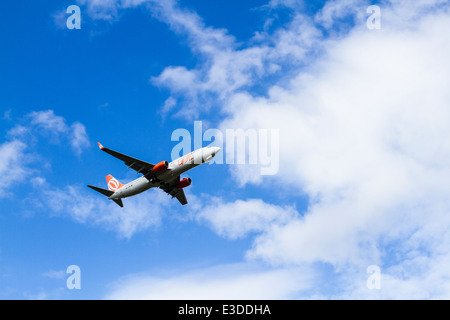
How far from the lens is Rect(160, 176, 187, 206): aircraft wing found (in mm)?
86900

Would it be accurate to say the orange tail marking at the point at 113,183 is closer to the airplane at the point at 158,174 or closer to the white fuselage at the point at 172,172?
the airplane at the point at 158,174

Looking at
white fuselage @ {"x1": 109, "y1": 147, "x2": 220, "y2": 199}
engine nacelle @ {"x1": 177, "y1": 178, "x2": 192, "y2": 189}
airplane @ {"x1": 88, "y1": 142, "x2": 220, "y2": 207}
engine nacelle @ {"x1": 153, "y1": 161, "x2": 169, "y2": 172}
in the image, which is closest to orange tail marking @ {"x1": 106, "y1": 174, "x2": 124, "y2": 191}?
airplane @ {"x1": 88, "y1": 142, "x2": 220, "y2": 207}

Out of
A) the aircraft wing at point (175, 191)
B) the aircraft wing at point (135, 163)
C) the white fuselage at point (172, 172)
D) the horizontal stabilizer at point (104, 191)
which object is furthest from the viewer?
the aircraft wing at point (175, 191)

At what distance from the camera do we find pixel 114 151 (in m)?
75.0

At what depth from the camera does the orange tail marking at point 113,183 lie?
289 feet

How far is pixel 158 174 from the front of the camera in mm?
78688

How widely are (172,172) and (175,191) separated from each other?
11.6 metres

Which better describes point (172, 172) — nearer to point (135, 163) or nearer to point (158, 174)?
point (158, 174)

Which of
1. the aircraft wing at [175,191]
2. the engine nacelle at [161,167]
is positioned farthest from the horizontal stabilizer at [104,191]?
the engine nacelle at [161,167]

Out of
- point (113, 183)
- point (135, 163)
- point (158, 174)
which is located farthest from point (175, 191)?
point (135, 163)

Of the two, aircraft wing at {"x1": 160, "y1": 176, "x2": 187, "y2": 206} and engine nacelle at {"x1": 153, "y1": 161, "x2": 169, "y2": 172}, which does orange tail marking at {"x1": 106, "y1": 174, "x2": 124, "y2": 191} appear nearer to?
aircraft wing at {"x1": 160, "y1": 176, "x2": 187, "y2": 206}

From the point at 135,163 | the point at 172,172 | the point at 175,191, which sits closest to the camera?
the point at 135,163

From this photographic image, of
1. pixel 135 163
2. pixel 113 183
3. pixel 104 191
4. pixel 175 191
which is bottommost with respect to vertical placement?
pixel 104 191

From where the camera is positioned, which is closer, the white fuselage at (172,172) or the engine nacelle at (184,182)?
the white fuselage at (172,172)
